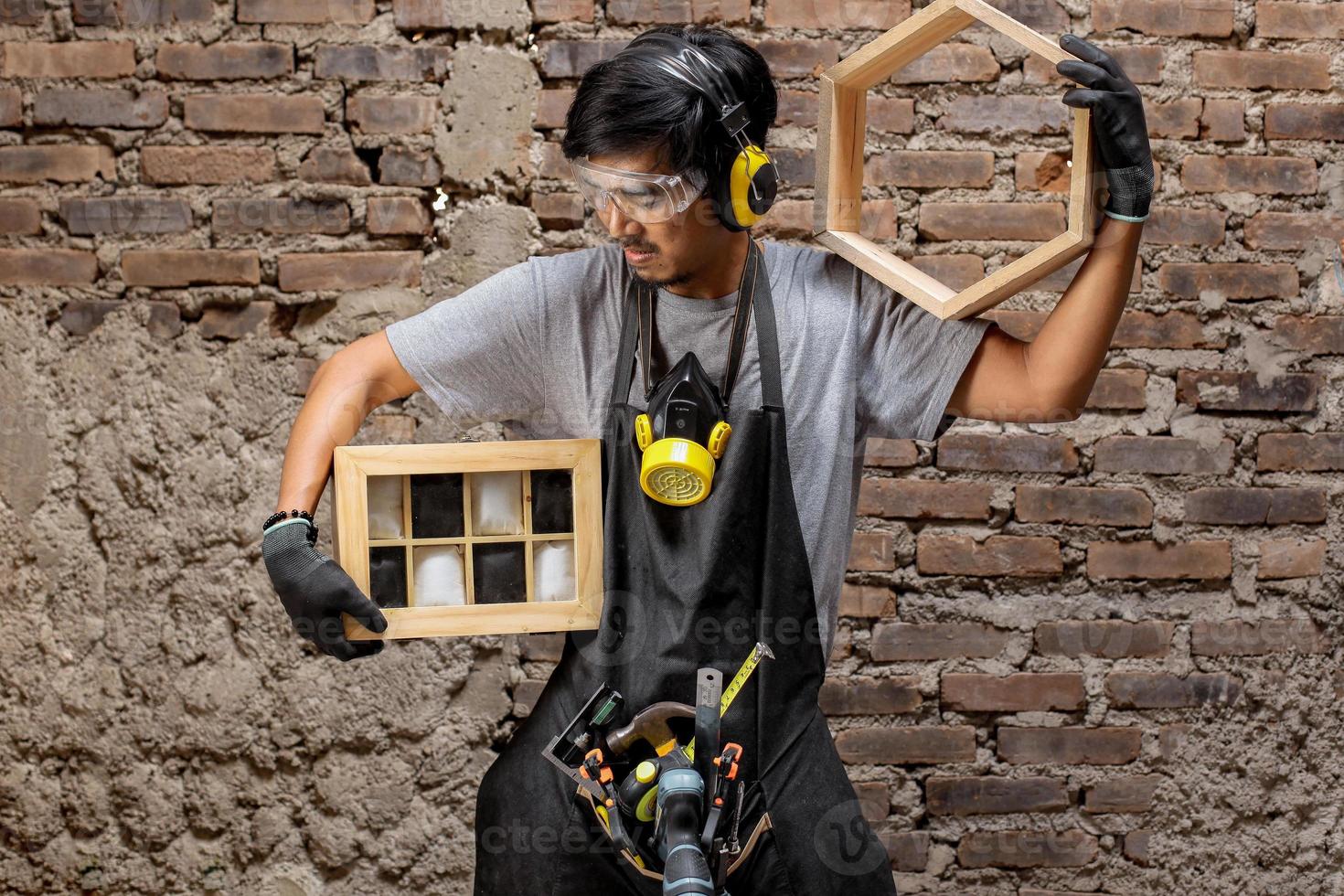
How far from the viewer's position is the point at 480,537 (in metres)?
1.32

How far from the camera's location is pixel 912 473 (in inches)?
83.4

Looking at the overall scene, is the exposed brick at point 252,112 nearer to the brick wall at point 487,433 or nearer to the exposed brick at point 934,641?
the brick wall at point 487,433

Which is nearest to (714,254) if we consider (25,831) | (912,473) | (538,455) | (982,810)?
(538,455)

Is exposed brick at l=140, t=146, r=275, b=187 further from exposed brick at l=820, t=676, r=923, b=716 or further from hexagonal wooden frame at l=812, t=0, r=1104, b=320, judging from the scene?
exposed brick at l=820, t=676, r=923, b=716

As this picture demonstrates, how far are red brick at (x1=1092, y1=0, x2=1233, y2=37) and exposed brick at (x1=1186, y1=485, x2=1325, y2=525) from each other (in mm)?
845

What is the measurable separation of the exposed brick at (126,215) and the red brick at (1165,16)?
5.60 ft

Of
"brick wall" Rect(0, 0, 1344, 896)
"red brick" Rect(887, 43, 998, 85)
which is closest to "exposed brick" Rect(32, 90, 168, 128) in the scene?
"brick wall" Rect(0, 0, 1344, 896)

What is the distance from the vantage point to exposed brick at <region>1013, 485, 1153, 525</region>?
2.11m

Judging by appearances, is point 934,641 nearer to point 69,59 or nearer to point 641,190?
point 641,190

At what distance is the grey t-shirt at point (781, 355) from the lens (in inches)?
53.4

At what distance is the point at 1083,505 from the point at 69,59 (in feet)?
6.68

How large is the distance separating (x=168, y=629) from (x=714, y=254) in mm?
1361

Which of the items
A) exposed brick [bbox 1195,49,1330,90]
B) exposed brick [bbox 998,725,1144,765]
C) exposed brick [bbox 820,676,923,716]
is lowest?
exposed brick [bbox 998,725,1144,765]

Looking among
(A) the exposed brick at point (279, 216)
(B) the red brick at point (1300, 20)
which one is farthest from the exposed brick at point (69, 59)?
(B) the red brick at point (1300, 20)
